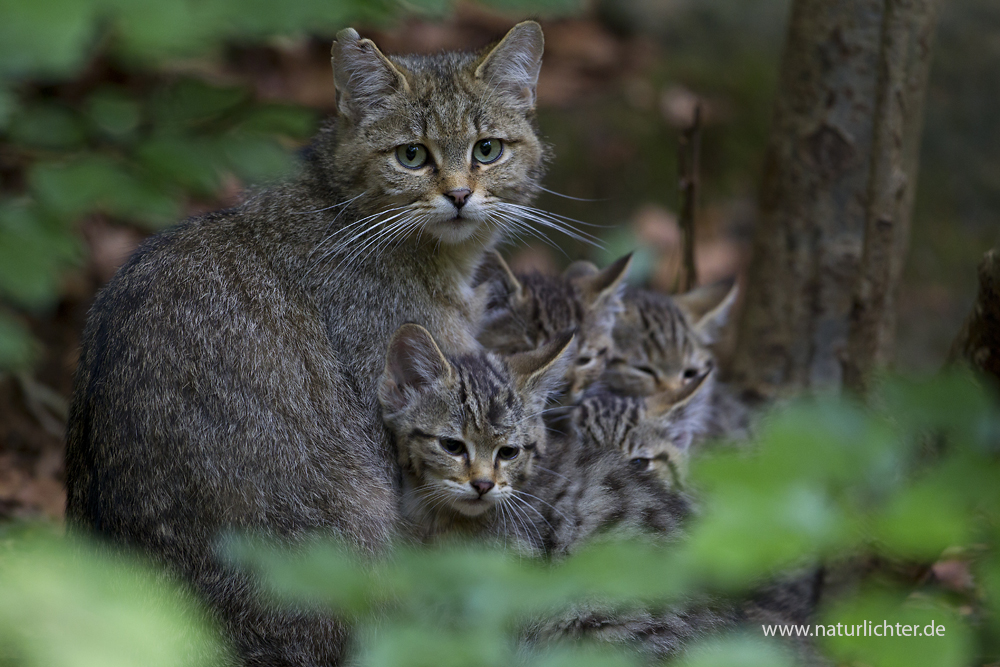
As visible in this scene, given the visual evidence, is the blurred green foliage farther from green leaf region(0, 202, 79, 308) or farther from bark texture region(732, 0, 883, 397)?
bark texture region(732, 0, 883, 397)

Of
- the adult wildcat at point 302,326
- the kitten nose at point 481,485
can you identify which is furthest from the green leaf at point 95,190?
the kitten nose at point 481,485

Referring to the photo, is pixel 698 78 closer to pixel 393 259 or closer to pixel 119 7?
pixel 393 259

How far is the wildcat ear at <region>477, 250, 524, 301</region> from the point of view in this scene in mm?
4715

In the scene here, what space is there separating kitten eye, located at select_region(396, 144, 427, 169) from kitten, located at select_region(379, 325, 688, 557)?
2.48 ft

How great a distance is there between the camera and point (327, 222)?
4.15m

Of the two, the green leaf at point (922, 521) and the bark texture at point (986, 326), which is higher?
the green leaf at point (922, 521)

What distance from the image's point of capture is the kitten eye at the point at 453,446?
3.88 meters

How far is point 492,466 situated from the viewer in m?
3.83

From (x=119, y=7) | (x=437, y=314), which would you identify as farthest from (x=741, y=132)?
(x=119, y=7)

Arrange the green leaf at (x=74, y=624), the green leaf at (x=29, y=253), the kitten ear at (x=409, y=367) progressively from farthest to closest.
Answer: the kitten ear at (x=409, y=367), the green leaf at (x=29, y=253), the green leaf at (x=74, y=624)

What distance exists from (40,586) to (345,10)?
6.14ft

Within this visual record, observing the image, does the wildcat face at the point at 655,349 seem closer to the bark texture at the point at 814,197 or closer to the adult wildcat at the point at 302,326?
the bark texture at the point at 814,197

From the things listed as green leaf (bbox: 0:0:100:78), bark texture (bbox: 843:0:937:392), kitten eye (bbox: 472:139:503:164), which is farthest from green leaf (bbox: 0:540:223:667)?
bark texture (bbox: 843:0:937:392)

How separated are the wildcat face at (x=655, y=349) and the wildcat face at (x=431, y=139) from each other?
1.19 metres
